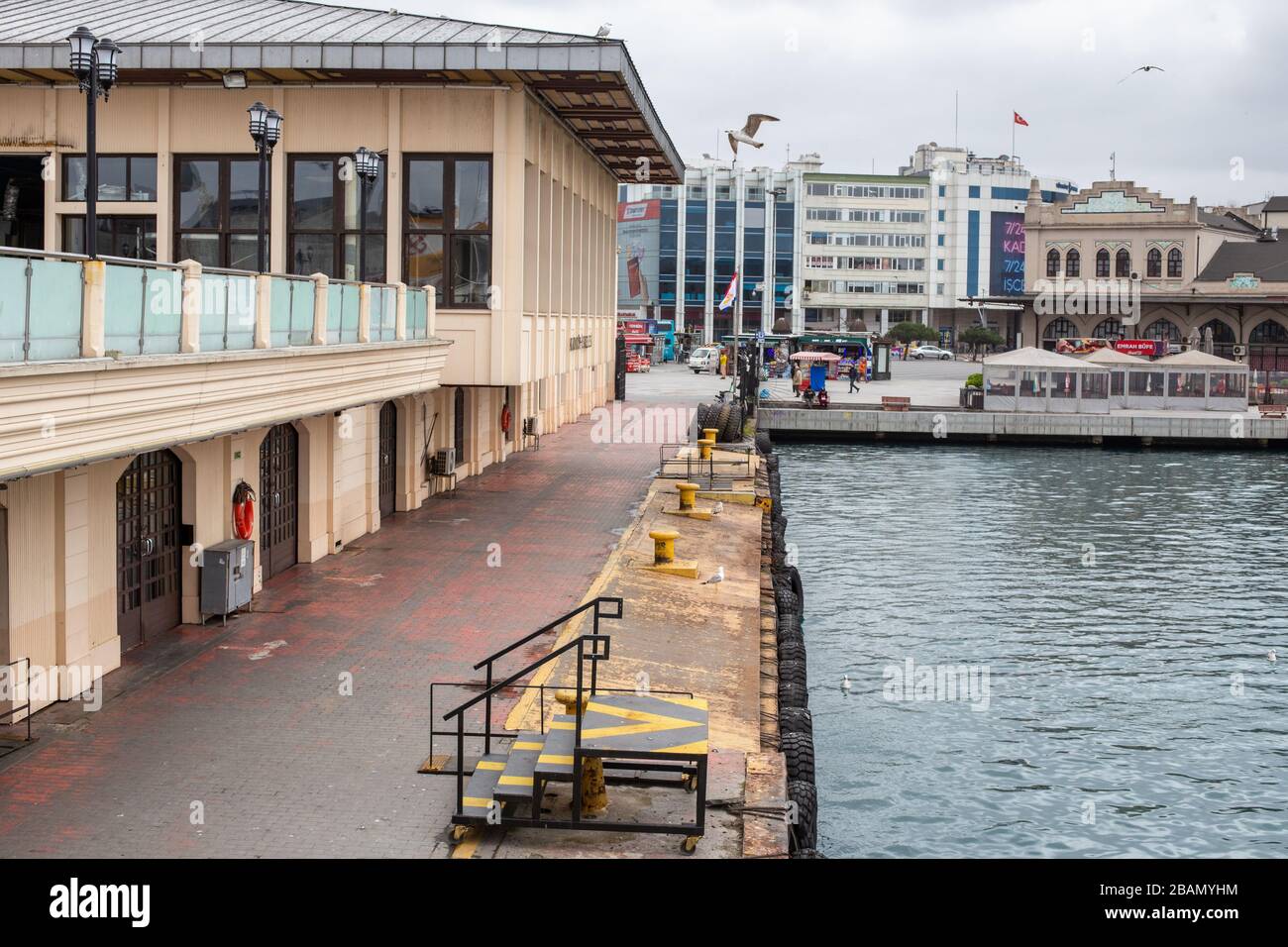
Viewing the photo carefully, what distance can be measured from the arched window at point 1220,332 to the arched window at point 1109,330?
15.2ft

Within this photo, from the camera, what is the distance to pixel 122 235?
1210 inches

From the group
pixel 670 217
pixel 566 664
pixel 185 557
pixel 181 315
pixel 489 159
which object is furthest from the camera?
pixel 670 217

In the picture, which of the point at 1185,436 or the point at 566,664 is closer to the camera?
the point at 566,664

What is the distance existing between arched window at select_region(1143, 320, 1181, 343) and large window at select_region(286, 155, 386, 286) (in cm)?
6482

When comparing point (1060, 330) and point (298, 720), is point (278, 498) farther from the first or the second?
point (1060, 330)

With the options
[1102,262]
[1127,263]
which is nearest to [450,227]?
[1102,262]

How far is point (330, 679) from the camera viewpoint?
16344mm

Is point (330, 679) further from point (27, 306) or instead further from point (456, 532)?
point (456, 532)

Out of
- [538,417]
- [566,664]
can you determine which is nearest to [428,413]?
[538,417]

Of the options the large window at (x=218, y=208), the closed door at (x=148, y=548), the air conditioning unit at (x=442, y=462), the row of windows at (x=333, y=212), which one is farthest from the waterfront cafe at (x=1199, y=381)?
the closed door at (x=148, y=548)

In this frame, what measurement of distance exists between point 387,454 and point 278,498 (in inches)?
270

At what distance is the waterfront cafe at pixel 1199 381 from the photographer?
66500 mm

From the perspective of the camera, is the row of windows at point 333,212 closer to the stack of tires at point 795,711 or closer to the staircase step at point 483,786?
the stack of tires at point 795,711

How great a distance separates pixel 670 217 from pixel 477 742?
13166 centimetres
